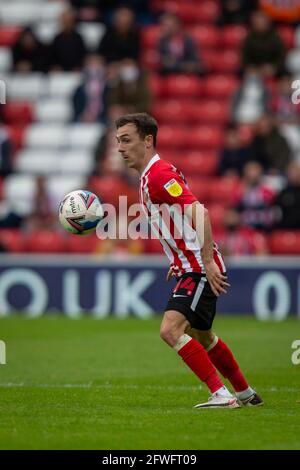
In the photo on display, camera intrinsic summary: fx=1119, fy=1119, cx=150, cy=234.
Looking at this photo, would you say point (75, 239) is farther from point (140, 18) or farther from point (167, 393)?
point (167, 393)

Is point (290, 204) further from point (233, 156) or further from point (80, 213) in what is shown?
point (80, 213)

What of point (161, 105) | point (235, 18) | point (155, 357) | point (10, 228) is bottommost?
point (155, 357)

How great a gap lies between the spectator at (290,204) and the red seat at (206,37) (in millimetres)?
5345

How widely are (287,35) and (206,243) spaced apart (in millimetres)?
15238

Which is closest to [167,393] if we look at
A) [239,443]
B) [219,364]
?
[219,364]

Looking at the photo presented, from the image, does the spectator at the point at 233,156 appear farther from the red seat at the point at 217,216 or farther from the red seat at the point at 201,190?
the red seat at the point at 217,216

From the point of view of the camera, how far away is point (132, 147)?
862 cm

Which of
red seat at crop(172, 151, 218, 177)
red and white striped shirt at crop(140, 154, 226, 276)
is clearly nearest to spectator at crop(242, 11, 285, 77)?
red seat at crop(172, 151, 218, 177)

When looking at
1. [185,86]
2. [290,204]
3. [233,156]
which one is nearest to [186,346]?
[290,204]

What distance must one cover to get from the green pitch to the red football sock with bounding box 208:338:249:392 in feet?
0.80

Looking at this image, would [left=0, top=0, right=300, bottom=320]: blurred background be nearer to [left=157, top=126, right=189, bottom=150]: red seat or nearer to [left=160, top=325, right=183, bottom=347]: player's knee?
[left=157, top=126, right=189, bottom=150]: red seat

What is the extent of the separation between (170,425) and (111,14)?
1788 centimetres

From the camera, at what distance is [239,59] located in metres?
22.1

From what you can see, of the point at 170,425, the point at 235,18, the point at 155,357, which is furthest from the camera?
the point at 235,18
